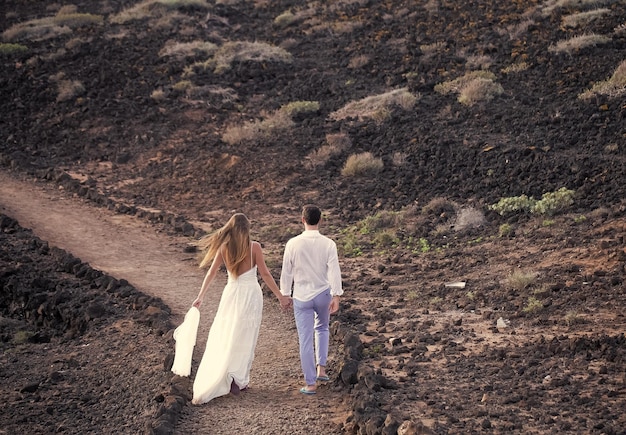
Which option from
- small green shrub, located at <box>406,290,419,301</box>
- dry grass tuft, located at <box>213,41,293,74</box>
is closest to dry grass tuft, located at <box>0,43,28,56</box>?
dry grass tuft, located at <box>213,41,293,74</box>

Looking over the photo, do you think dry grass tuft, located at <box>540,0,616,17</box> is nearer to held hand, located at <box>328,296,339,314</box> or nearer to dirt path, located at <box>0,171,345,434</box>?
dirt path, located at <box>0,171,345,434</box>

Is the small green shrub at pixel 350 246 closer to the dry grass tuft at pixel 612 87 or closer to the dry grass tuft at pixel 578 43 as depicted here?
the dry grass tuft at pixel 612 87

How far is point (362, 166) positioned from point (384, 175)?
504 mm

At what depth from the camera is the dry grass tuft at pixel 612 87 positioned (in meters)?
18.5

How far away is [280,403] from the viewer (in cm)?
827

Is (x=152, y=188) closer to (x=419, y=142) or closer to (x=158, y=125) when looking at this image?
(x=158, y=125)

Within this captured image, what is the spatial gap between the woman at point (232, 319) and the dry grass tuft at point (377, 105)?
497 inches

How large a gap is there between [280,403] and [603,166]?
9236 mm

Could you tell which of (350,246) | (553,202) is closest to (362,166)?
(350,246)

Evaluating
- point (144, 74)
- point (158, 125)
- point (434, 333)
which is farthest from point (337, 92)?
point (434, 333)

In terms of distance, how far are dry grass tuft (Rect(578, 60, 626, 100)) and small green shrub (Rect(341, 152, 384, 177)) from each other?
4.61m

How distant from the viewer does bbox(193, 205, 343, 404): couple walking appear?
8.09m

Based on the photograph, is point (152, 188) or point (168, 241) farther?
point (152, 188)

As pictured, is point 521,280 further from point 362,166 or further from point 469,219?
point 362,166
